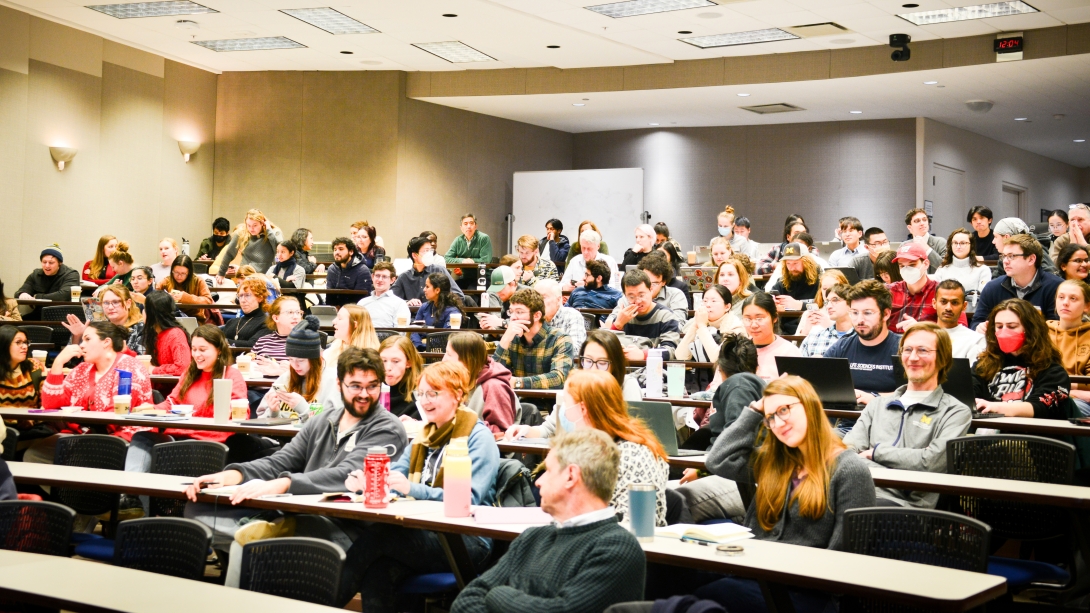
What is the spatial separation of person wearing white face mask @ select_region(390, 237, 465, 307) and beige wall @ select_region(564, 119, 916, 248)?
4.61 meters

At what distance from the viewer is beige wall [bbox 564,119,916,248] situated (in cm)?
1389

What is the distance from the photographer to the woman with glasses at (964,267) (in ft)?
27.3

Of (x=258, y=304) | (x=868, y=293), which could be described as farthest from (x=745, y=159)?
(x=868, y=293)

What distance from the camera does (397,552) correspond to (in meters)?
3.55

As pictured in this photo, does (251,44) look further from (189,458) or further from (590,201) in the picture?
(189,458)

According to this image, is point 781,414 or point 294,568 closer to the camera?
point 294,568

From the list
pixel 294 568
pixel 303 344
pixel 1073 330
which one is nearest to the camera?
pixel 294 568

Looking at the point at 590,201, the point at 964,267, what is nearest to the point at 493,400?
the point at 964,267

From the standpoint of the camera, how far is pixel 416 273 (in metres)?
10.4

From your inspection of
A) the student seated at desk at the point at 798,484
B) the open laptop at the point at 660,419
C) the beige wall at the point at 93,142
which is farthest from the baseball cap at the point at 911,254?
the beige wall at the point at 93,142

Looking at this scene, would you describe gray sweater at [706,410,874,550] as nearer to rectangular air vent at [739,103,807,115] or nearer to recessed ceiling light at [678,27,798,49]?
recessed ceiling light at [678,27,798,49]

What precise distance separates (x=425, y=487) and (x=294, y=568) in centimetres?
91

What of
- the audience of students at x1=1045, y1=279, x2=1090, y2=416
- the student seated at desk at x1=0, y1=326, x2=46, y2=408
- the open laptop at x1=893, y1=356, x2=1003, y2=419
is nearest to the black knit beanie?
the student seated at desk at x1=0, y1=326, x2=46, y2=408

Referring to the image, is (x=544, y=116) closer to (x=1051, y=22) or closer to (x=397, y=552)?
(x=1051, y=22)
